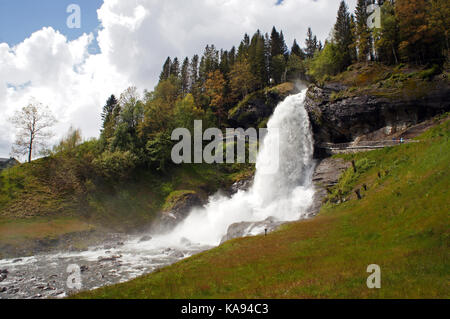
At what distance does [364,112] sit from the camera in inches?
1528

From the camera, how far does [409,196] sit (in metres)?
18.3

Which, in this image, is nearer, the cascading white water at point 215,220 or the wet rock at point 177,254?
the cascading white water at point 215,220

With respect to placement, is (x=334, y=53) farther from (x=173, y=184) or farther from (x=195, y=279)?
(x=195, y=279)

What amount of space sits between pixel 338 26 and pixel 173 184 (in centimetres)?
5668

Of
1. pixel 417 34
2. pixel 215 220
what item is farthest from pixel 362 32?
pixel 215 220

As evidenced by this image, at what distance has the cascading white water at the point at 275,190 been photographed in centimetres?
3694

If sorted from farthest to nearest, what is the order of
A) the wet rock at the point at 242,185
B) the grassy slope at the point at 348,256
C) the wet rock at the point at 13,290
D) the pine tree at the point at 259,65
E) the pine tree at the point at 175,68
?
the pine tree at the point at 175,68, the pine tree at the point at 259,65, the wet rock at the point at 242,185, the wet rock at the point at 13,290, the grassy slope at the point at 348,256

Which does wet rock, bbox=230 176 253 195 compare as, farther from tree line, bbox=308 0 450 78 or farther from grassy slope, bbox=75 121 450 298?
tree line, bbox=308 0 450 78

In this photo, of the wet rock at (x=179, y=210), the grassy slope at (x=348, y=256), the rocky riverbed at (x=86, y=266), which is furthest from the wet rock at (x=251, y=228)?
the wet rock at (x=179, y=210)

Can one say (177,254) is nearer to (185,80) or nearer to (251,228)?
(251,228)

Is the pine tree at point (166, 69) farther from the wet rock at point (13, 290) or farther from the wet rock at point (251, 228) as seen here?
the wet rock at point (13, 290)

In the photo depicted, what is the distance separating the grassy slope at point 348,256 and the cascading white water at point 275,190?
13164 mm

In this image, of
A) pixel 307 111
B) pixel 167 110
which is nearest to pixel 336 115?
pixel 307 111

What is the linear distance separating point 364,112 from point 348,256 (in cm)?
3228
